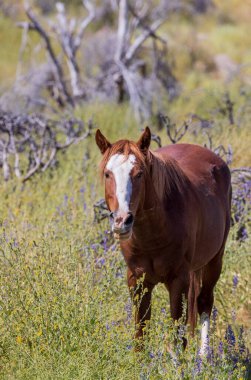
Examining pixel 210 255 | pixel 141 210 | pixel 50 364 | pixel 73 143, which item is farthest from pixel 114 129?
pixel 50 364

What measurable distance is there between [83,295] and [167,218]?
0.78 meters

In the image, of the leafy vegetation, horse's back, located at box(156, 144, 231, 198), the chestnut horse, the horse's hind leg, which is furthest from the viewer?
the horse's hind leg

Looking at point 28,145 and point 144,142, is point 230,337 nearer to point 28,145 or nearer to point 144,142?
point 144,142

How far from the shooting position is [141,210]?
184 inches

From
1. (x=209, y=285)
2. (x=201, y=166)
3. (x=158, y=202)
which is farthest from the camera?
(x=209, y=285)

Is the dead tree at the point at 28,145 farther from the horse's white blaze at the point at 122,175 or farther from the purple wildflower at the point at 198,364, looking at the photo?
the purple wildflower at the point at 198,364

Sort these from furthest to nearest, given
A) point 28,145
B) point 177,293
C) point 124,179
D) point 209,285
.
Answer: point 28,145 → point 209,285 → point 177,293 → point 124,179

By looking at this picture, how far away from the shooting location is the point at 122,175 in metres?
4.34

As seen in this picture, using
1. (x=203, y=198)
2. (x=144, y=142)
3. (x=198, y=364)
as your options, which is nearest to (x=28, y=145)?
(x=203, y=198)

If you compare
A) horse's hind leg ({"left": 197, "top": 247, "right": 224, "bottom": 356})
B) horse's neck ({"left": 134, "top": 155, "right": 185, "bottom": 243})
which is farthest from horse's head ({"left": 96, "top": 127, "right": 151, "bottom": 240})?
horse's hind leg ({"left": 197, "top": 247, "right": 224, "bottom": 356})

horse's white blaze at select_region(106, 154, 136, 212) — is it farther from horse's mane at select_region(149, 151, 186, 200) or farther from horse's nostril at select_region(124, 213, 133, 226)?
horse's mane at select_region(149, 151, 186, 200)

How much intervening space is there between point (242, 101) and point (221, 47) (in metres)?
16.6

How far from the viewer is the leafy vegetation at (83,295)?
157 inches

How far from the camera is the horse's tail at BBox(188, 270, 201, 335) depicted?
205 inches
